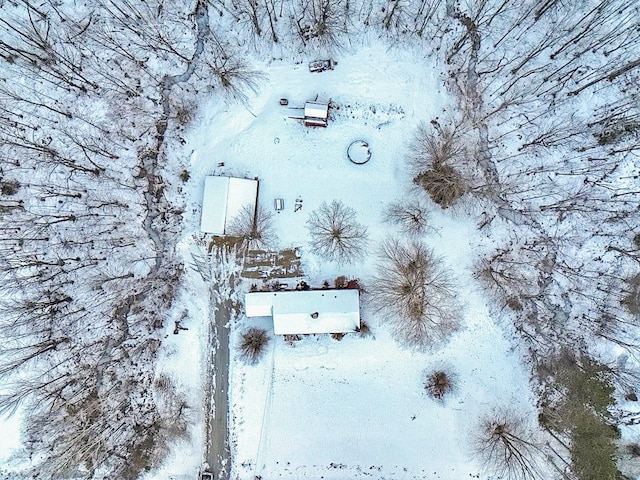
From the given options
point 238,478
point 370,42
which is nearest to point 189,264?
point 238,478

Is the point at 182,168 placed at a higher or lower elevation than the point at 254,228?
higher

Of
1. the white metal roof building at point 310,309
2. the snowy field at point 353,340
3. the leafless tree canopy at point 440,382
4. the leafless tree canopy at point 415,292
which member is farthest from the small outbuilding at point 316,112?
the leafless tree canopy at point 440,382

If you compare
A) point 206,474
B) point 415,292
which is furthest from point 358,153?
point 206,474

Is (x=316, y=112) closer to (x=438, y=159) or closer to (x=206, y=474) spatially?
(x=438, y=159)

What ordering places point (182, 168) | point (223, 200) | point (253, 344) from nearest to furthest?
1. point (223, 200)
2. point (253, 344)
3. point (182, 168)

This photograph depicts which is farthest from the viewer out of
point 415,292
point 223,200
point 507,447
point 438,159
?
point 507,447

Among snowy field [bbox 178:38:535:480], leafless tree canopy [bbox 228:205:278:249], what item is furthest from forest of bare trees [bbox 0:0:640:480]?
leafless tree canopy [bbox 228:205:278:249]

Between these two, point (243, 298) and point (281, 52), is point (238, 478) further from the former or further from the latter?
point (281, 52)
